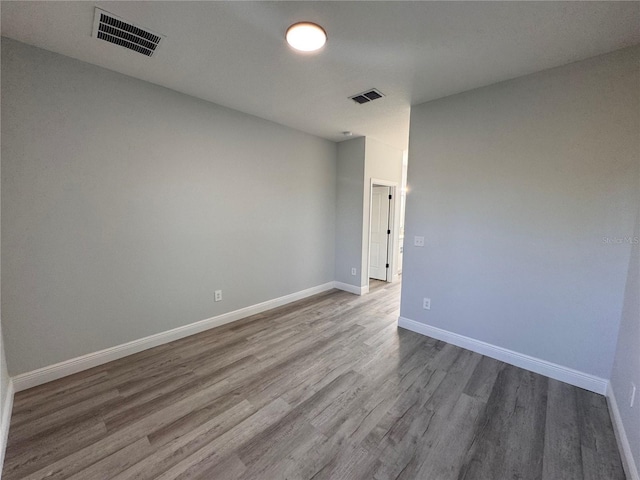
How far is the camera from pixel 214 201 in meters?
3.17

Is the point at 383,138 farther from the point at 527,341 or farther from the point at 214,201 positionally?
the point at 527,341

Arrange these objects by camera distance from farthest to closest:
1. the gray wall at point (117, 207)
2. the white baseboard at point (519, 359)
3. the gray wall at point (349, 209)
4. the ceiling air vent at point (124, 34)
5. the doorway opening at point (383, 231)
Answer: the doorway opening at point (383, 231)
the gray wall at point (349, 209)
the white baseboard at point (519, 359)
the gray wall at point (117, 207)
the ceiling air vent at point (124, 34)

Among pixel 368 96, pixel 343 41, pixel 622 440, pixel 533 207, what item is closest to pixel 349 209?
pixel 368 96

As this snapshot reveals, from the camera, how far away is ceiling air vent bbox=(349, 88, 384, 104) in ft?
9.04

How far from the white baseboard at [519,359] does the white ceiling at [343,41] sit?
259 centimetres

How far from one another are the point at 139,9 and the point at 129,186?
1.45 metres

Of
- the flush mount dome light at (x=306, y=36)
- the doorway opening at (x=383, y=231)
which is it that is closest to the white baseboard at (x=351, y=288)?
the doorway opening at (x=383, y=231)

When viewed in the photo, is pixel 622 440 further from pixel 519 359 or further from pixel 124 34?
pixel 124 34

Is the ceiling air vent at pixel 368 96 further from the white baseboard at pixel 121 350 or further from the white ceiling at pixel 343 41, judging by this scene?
the white baseboard at pixel 121 350

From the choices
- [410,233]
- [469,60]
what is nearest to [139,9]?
[469,60]

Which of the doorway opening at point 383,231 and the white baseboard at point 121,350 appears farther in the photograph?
the doorway opening at point 383,231

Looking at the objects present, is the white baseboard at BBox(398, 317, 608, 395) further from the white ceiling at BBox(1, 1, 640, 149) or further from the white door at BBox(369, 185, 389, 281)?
the white ceiling at BBox(1, 1, 640, 149)

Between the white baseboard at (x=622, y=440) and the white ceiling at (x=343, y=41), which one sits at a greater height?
the white ceiling at (x=343, y=41)

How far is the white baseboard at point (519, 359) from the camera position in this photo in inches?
86.1
